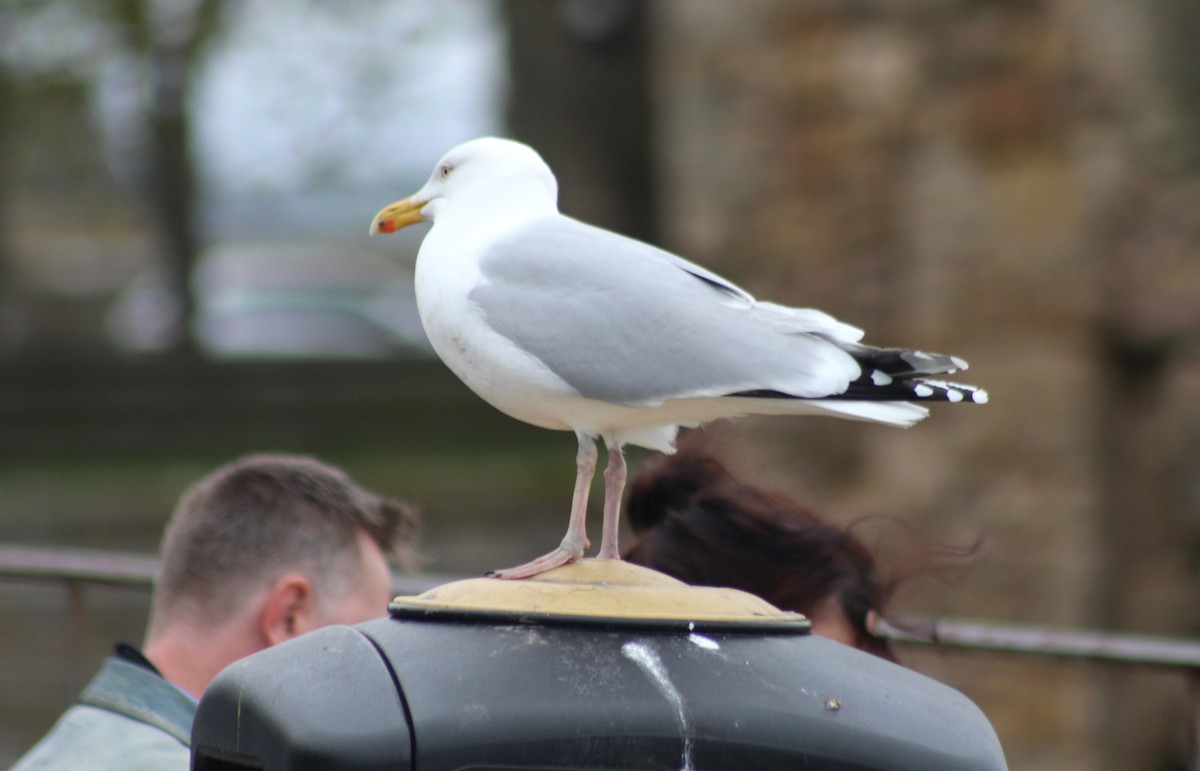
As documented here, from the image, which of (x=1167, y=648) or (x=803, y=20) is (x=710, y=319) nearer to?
(x=1167, y=648)

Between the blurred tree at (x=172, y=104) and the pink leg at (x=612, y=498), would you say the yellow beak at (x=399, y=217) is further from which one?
the blurred tree at (x=172, y=104)

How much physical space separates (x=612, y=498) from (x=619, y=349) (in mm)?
211

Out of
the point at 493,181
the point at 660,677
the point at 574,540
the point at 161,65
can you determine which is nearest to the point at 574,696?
the point at 660,677

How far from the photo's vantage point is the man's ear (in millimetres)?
2893

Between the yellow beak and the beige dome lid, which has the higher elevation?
the yellow beak

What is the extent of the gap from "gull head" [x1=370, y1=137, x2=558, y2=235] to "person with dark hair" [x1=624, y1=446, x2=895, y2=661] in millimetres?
863

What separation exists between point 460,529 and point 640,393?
7.31 meters

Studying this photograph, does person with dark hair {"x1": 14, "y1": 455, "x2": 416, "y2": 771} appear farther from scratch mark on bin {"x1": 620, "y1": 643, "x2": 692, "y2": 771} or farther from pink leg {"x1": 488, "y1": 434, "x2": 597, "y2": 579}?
scratch mark on bin {"x1": 620, "y1": 643, "x2": 692, "y2": 771}

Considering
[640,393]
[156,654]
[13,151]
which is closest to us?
[640,393]

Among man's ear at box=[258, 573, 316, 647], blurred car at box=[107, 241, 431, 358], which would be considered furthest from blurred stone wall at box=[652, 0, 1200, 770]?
blurred car at box=[107, 241, 431, 358]

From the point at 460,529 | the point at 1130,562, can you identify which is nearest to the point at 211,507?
the point at 1130,562

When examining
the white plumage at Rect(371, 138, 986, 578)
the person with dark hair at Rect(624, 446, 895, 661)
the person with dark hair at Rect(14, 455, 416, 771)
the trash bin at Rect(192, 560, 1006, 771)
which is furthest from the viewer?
the person with dark hair at Rect(14, 455, 416, 771)

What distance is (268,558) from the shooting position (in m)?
2.93

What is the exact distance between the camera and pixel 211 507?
294cm
